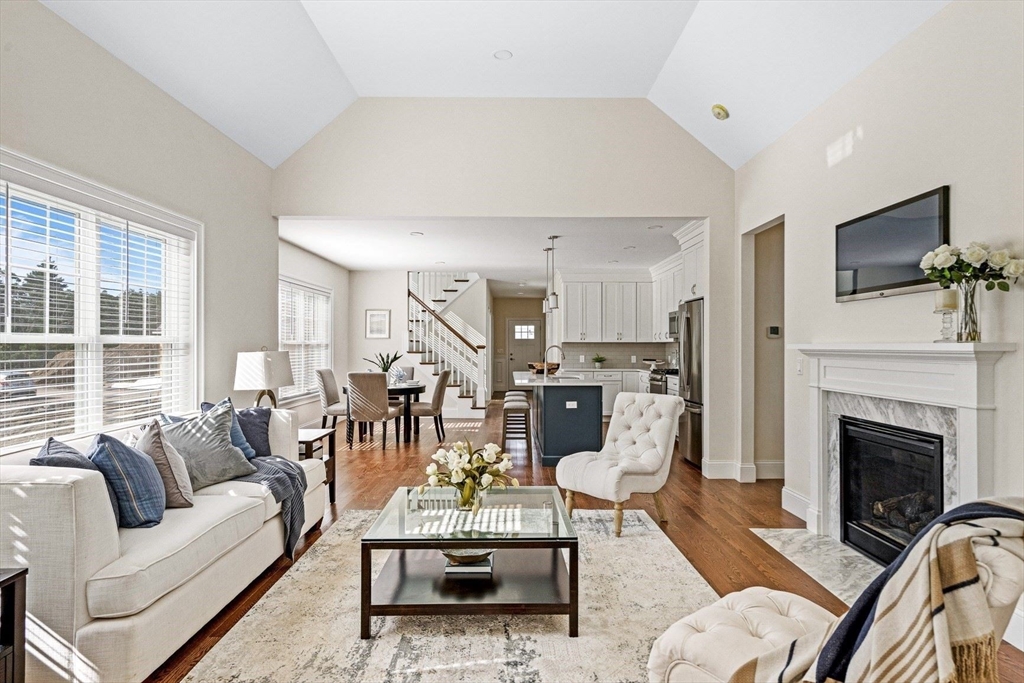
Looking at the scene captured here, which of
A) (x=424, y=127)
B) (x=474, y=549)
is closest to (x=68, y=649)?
(x=474, y=549)

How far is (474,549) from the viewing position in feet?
8.48

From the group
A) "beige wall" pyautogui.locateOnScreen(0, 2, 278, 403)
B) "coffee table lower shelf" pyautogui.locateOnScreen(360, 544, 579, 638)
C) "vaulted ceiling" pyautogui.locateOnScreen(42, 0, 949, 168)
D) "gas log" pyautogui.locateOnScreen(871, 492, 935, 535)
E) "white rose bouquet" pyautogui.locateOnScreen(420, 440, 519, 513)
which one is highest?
"vaulted ceiling" pyautogui.locateOnScreen(42, 0, 949, 168)

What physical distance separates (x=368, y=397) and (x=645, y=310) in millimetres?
4960

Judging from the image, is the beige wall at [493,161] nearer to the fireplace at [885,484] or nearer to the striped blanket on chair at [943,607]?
the fireplace at [885,484]

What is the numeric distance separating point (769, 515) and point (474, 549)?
8.54 feet

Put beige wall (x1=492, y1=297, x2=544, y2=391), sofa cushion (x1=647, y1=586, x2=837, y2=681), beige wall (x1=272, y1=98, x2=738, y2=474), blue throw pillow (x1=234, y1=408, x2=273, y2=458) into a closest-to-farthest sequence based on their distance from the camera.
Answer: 1. sofa cushion (x1=647, y1=586, x2=837, y2=681)
2. blue throw pillow (x1=234, y1=408, x2=273, y2=458)
3. beige wall (x1=272, y1=98, x2=738, y2=474)
4. beige wall (x1=492, y1=297, x2=544, y2=391)

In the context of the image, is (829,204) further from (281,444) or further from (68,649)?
(68,649)

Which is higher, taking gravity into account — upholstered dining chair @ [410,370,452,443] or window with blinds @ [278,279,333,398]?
window with blinds @ [278,279,333,398]

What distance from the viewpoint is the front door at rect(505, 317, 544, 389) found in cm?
1431

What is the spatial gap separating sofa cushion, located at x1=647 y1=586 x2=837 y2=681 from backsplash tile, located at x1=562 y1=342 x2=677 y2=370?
8028 mm

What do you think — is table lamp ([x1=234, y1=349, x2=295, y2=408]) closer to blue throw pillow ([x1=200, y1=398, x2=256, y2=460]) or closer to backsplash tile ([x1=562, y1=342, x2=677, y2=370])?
blue throw pillow ([x1=200, y1=398, x2=256, y2=460])

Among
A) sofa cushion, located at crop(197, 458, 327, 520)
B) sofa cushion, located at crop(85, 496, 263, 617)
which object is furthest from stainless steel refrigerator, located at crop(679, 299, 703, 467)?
sofa cushion, located at crop(85, 496, 263, 617)

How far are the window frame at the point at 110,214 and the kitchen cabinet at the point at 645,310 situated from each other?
7005 millimetres

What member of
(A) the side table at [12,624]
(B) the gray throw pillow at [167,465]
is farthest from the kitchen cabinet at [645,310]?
(A) the side table at [12,624]
